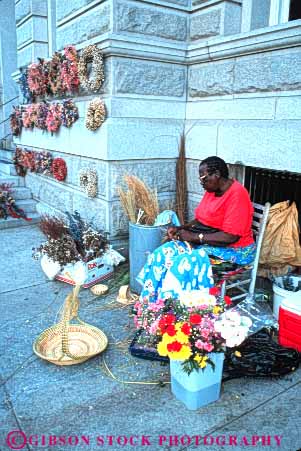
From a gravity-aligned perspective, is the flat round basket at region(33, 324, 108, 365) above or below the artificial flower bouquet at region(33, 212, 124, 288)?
below

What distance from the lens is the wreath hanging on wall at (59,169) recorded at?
5.60 m

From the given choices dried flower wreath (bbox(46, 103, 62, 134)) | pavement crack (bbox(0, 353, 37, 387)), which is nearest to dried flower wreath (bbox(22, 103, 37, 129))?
dried flower wreath (bbox(46, 103, 62, 134))

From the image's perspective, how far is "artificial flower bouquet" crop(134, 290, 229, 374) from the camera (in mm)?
2168

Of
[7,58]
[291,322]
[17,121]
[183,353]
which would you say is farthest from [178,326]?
[7,58]

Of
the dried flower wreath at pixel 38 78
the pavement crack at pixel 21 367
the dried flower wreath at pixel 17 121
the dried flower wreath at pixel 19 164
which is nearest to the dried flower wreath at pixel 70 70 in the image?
the dried flower wreath at pixel 38 78

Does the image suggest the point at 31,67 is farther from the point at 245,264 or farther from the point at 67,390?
the point at 67,390

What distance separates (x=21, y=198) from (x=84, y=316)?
13.4 feet

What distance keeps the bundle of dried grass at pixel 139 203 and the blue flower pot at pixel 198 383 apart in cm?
197

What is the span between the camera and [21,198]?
7.00 m

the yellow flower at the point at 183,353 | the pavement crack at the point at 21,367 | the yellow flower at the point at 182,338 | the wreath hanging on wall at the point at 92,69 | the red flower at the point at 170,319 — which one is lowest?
the pavement crack at the point at 21,367

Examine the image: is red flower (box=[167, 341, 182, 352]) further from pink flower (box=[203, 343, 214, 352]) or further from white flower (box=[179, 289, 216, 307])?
white flower (box=[179, 289, 216, 307])

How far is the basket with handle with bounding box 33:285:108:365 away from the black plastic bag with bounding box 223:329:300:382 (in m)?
0.91

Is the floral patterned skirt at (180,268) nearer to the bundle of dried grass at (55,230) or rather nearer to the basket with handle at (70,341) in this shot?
the basket with handle at (70,341)

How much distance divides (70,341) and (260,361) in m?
1.39
